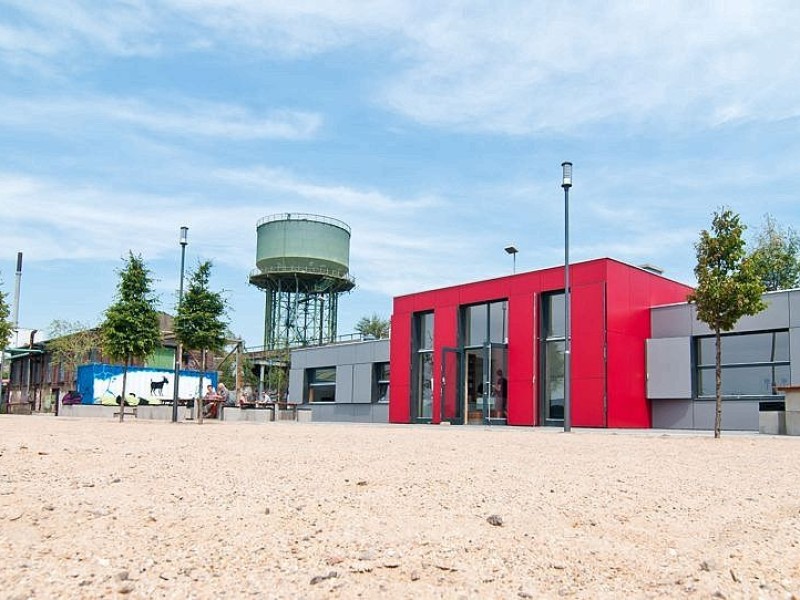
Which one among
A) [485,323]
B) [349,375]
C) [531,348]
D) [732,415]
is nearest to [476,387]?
[485,323]

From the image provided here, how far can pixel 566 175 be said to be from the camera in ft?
67.9

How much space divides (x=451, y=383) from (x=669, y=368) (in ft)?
25.0

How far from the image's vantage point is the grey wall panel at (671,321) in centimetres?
2361

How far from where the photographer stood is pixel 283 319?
54875 mm

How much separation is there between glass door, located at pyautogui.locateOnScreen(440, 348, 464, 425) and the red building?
0.04 meters

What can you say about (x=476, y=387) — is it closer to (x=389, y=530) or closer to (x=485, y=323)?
(x=485, y=323)

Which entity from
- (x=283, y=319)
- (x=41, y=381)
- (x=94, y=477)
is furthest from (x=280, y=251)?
(x=94, y=477)

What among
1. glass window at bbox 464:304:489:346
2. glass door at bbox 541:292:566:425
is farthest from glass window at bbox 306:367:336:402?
glass door at bbox 541:292:566:425

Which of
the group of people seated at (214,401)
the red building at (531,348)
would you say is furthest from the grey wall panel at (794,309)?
the group of people seated at (214,401)

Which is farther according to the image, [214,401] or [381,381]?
[381,381]

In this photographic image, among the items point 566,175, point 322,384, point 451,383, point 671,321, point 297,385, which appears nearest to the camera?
point 566,175

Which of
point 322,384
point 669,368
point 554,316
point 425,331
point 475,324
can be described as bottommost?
point 322,384

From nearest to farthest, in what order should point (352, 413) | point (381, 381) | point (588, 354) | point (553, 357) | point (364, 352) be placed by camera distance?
1. point (588, 354)
2. point (553, 357)
3. point (381, 381)
4. point (364, 352)
5. point (352, 413)

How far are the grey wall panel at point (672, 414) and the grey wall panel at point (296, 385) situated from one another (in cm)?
1999
